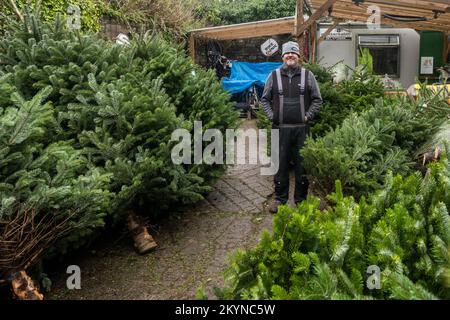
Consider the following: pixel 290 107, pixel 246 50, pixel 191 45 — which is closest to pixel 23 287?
pixel 290 107

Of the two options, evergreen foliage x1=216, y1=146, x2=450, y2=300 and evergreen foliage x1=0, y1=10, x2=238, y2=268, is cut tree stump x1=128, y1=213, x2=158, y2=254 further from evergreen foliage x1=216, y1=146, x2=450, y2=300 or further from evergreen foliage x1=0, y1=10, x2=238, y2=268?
evergreen foliage x1=216, y1=146, x2=450, y2=300

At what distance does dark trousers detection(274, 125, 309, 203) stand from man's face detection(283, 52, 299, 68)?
28.8 inches

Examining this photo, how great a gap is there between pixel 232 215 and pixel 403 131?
2.19m

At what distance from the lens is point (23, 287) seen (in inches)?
106

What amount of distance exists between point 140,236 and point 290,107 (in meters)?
2.22

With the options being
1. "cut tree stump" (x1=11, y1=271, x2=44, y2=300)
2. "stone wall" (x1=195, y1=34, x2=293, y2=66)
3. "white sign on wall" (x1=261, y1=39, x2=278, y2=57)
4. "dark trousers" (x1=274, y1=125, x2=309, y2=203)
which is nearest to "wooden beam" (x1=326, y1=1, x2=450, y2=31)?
"white sign on wall" (x1=261, y1=39, x2=278, y2=57)

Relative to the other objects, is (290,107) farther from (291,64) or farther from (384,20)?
(384,20)

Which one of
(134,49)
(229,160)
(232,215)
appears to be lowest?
(232,215)

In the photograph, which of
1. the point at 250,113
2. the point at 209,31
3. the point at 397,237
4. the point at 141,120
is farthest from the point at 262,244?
the point at 209,31

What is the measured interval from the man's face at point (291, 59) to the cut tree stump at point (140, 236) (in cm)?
244

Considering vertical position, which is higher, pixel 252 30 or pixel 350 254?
pixel 252 30

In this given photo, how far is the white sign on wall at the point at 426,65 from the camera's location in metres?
13.6

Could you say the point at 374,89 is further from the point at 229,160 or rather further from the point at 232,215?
the point at 232,215

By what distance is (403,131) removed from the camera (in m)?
4.48
